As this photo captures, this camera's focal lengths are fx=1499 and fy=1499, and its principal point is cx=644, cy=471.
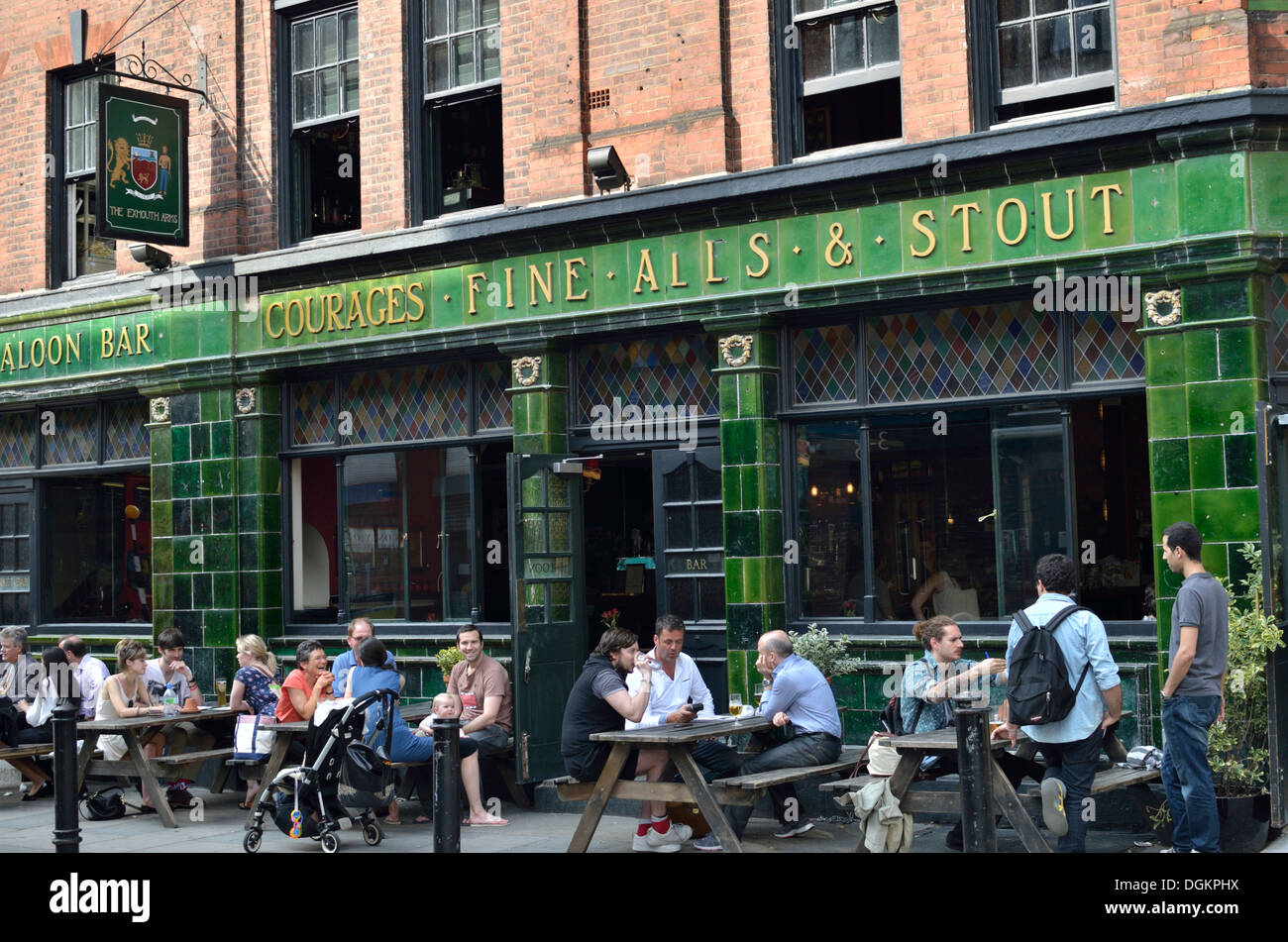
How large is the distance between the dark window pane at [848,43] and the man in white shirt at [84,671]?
320 inches

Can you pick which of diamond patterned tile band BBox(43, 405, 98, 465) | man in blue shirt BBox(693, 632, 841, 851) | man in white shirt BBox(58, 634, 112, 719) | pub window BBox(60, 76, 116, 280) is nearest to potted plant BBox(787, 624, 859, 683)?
man in blue shirt BBox(693, 632, 841, 851)

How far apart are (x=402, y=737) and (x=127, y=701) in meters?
2.84

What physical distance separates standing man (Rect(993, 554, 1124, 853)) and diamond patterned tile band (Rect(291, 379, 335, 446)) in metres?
7.53

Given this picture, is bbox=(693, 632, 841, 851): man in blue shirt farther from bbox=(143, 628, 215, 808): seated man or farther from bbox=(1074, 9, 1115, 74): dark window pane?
bbox=(143, 628, 215, 808): seated man

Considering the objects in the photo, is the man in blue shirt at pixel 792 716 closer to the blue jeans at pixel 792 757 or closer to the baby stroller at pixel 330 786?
the blue jeans at pixel 792 757

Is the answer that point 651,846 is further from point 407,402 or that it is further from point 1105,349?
point 407,402

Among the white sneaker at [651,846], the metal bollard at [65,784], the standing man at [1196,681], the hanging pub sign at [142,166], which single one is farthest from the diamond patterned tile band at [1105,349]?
the hanging pub sign at [142,166]

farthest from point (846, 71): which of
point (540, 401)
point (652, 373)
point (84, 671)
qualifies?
point (84, 671)

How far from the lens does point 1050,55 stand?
34.6ft

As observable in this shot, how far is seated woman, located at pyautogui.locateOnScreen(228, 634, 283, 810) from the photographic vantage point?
12.2 m

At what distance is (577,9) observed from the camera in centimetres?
1230

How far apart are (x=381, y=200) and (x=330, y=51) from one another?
1705mm

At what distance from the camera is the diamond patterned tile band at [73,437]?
15.6 meters
